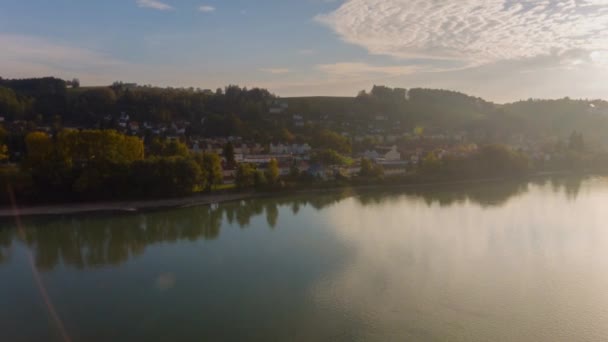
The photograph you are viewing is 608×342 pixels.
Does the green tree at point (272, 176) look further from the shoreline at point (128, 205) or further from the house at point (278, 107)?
the house at point (278, 107)

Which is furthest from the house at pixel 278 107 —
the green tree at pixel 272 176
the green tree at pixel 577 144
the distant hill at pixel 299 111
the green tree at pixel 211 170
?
the green tree at pixel 577 144

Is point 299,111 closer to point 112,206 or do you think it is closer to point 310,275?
point 112,206

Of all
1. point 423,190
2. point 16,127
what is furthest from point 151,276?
point 16,127

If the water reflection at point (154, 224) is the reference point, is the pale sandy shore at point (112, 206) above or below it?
above

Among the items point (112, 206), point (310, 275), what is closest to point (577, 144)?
point (310, 275)

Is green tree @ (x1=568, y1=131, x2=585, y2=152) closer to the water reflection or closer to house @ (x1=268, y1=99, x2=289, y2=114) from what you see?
the water reflection
